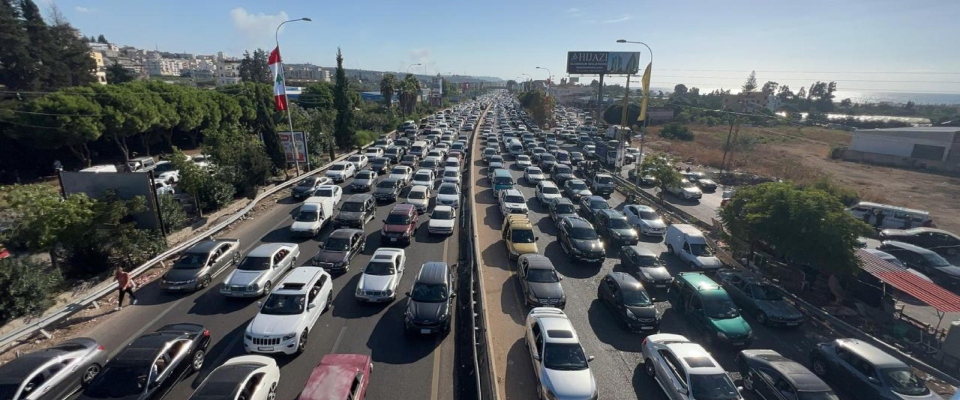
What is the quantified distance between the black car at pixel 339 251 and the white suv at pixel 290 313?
7.24ft

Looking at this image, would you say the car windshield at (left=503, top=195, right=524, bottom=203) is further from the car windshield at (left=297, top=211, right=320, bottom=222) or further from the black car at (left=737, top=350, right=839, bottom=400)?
the black car at (left=737, top=350, right=839, bottom=400)

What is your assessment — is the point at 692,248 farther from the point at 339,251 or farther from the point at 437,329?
the point at 339,251

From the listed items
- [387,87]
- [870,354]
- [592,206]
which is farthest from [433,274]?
[387,87]

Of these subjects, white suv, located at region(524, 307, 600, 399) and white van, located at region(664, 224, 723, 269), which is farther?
white van, located at region(664, 224, 723, 269)

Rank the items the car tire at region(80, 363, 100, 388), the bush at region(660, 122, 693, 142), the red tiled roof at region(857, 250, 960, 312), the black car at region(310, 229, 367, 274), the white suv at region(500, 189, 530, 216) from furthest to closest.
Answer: the bush at region(660, 122, 693, 142) → the white suv at region(500, 189, 530, 216) → the black car at region(310, 229, 367, 274) → the red tiled roof at region(857, 250, 960, 312) → the car tire at region(80, 363, 100, 388)

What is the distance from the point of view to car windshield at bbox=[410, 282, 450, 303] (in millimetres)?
13367

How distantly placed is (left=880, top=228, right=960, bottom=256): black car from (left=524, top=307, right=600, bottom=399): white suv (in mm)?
26311

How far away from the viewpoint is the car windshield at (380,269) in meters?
15.4

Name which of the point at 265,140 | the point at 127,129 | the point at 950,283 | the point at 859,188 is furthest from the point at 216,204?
the point at 859,188

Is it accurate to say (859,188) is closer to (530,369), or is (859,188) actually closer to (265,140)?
(530,369)

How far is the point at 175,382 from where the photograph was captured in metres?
10.4

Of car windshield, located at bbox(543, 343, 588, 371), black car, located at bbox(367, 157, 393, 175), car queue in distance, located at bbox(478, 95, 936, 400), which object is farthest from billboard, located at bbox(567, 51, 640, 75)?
car windshield, located at bbox(543, 343, 588, 371)

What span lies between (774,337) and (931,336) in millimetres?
5637

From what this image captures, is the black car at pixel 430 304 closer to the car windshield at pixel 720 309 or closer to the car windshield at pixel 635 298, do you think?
the car windshield at pixel 635 298
